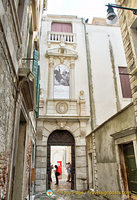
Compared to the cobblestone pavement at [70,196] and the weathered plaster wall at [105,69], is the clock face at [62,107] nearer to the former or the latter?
the weathered plaster wall at [105,69]

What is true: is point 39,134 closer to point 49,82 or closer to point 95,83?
point 49,82

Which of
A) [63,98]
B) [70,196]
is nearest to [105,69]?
[63,98]

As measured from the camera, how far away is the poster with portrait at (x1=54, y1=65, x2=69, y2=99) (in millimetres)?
10867

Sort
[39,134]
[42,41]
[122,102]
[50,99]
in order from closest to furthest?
[39,134] → [50,99] → [122,102] → [42,41]

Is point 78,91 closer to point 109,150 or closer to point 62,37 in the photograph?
point 62,37

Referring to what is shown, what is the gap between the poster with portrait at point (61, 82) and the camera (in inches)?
428

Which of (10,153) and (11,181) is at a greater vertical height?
(10,153)

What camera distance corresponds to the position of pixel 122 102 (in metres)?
11.2

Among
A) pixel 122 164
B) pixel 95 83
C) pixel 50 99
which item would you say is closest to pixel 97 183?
pixel 122 164

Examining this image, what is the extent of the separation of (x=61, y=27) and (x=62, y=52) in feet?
9.08

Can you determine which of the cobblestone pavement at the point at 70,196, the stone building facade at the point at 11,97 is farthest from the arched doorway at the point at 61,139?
the stone building facade at the point at 11,97

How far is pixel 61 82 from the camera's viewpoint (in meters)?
11.2

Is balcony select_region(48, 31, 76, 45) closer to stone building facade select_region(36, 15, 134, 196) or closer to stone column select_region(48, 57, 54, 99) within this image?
stone building facade select_region(36, 15, 134, 196)

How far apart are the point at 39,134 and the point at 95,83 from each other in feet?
17.3
